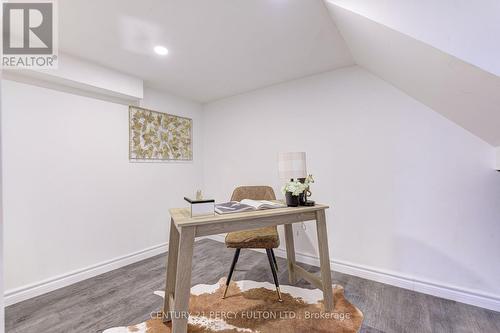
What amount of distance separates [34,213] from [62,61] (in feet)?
4.74

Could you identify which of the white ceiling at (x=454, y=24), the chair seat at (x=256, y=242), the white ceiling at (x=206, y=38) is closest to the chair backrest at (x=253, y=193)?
the chair seat at (x=256, y=242)

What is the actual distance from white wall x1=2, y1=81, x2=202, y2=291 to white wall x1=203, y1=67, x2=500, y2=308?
5.51 ft

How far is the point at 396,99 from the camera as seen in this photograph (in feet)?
6.95

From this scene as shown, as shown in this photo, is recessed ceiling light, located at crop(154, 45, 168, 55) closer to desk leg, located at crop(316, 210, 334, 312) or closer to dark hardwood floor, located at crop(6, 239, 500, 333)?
desk leg, located at crop(316, 210, 334, 312)

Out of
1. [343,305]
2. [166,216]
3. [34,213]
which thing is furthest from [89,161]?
[343,305]

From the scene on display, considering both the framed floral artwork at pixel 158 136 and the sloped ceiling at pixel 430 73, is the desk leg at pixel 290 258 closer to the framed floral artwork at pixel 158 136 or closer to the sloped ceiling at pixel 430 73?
the sloped ceiling at pixel 430 73

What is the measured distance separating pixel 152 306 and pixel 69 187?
1.48 meters

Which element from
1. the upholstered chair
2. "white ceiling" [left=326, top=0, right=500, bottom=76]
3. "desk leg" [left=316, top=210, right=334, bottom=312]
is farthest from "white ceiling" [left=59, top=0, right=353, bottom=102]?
the upholstered chair

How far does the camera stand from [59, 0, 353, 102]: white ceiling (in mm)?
1540

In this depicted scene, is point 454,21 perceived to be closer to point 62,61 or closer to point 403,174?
point 403,174

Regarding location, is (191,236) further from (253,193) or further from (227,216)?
(253,193)

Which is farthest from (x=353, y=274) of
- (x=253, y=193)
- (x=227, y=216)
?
(x=227, y=216)

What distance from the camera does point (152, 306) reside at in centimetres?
181

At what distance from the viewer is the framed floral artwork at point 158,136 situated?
2.81m
